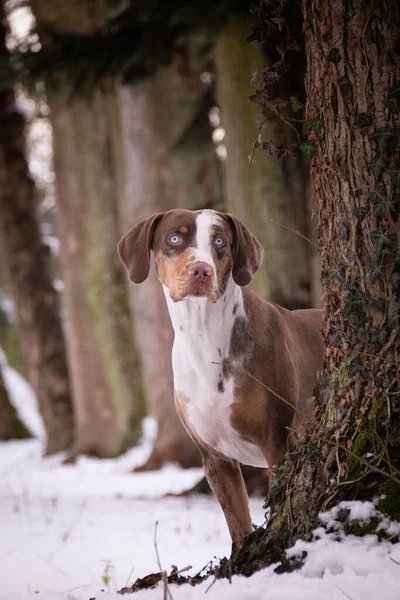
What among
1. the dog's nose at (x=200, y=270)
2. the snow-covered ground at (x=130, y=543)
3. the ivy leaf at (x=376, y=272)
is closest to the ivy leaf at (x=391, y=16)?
the ivy leaf at (x=376, y=272)

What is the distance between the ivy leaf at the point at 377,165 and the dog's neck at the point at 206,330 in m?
0.99

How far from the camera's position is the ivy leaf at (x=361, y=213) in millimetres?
3146

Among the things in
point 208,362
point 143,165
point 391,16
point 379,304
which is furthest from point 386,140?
point 143,165

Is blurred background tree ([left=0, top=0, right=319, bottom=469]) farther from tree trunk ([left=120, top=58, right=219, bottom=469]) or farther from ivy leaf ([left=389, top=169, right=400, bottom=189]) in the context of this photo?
ivy leaf ([left=389, top=169, right=400, bottom=189])

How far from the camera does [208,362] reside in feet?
12.4

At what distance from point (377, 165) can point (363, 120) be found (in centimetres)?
21

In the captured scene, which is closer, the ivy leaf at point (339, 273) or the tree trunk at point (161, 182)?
the ivy leaf at point (339, 273)

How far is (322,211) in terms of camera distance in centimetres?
337

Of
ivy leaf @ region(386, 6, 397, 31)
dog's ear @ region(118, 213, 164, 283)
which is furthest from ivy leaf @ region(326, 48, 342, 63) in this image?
dog's ear @ region(118, 213, 164, 283)

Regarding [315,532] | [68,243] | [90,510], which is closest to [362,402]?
[315,532]

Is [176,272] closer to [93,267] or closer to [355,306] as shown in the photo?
[355,306]

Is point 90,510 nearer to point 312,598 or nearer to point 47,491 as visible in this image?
point 47,491

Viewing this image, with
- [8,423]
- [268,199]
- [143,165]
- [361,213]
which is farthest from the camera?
[8,423]

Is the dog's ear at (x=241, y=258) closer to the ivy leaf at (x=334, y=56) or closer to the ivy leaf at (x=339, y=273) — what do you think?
the ivy leaf at (x=339, y=273)
